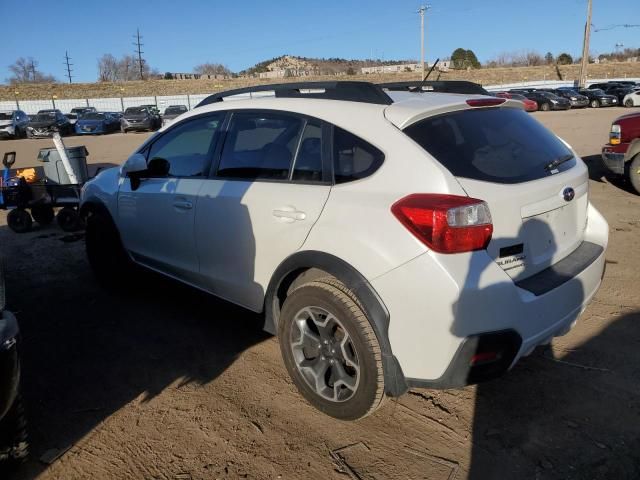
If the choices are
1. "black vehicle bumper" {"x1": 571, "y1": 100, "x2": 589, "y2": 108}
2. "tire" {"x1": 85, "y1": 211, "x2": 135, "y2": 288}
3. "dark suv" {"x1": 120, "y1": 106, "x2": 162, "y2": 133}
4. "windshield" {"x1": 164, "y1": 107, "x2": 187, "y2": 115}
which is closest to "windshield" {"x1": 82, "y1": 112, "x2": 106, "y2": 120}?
"dark suv" {"x1": 120, "y1": 106, "x2": 162, "y2": 133}

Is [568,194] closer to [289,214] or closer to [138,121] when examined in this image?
[289,214]

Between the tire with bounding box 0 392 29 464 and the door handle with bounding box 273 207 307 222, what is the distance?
1.53 metres

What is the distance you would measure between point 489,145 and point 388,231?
0.80 metres

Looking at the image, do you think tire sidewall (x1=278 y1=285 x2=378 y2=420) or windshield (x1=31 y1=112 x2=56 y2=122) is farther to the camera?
windshield (x1=31 y1=112 x2=56 y2=122)

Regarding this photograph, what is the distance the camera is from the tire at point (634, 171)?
7.90m

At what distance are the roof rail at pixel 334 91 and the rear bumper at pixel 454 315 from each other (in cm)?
104

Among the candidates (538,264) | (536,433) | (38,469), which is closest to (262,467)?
(38,469)

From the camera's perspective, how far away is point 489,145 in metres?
2.79

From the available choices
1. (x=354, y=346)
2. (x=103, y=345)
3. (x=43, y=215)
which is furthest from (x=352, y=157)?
(x=43, y=215)

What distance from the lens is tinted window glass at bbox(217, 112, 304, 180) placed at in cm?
314

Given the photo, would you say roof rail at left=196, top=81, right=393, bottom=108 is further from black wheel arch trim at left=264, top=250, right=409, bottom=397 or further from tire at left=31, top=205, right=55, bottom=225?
tire at left=31, top=205, right=55, bottom=225

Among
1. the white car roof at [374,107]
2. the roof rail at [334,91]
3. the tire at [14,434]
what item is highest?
the roof rail at [334,91]

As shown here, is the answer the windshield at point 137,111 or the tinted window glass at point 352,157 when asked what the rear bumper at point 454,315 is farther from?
the windshield at point 137,111

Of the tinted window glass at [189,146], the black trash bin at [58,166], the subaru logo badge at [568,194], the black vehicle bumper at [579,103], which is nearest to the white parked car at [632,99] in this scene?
the black vehicle bumper at [579,103]
